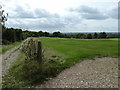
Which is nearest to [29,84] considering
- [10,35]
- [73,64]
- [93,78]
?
[93,78]

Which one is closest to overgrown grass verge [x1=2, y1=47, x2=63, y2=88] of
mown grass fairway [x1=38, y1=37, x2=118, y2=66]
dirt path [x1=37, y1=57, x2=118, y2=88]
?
dirt path [x1=37, y1=57, x2=118, y2=88]

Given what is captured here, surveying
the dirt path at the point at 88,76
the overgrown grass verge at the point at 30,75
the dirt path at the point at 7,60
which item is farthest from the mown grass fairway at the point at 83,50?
the dirt path at the point at 7,60

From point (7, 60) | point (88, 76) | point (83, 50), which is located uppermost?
point (83, 50)

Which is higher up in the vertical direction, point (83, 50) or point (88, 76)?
point (83, 50)

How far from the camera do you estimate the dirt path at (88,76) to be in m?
6.54

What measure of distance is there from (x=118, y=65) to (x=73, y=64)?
2.33 meters

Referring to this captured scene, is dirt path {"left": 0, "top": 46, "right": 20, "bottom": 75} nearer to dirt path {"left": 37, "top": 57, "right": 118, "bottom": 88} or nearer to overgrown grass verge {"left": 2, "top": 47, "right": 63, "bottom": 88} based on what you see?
overgrown grass verge {"left": 2, "top": 47, "right": 63, "bottom": 88}

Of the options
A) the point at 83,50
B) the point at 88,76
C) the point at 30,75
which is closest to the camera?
the point at 30,75

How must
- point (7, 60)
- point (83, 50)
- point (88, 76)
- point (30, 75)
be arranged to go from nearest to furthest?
point (30, 75) < point (88, 76) < point (7, 60) < point (83, 50)

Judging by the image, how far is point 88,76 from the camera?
7512 millimetres

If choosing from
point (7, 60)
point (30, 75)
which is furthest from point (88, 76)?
point (7, 60)

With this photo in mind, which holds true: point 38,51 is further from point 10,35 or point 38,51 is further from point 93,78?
point 10,35

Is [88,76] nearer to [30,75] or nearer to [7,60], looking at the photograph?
[30,75]

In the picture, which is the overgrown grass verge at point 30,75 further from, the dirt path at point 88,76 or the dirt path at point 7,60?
the dirt path at point 7,60
